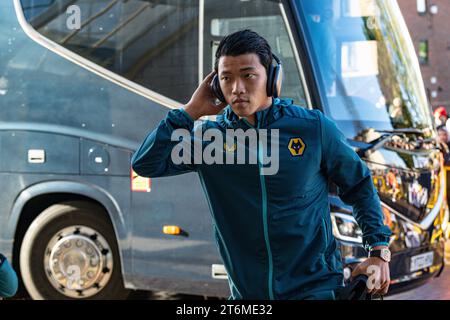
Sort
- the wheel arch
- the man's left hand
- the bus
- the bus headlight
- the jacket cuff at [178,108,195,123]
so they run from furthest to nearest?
the wheel arch < the bus < the bus headlight < the jacket cuff at [178,108,195,123] < the man's left hand

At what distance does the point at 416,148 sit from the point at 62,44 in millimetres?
2887

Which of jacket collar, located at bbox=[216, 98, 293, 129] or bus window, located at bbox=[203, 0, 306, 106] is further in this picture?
bus window, located at bbox=[203, 0, 306, 106]

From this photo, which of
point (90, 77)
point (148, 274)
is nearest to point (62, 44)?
point (90, 77)

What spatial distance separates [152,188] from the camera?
559 centimetres

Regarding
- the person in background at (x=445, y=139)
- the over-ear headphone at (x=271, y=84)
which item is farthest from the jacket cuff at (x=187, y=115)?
the person in background at (x=445, y=139)

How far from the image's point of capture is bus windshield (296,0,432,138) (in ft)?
17.7

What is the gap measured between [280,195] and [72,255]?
367cm

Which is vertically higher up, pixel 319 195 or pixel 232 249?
pixel 319 195

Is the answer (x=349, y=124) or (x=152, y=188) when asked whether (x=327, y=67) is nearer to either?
(x=349, y=124)

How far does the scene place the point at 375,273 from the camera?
244 cm

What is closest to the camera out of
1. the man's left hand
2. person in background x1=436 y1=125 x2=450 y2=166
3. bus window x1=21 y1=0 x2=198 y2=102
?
the man's left hand

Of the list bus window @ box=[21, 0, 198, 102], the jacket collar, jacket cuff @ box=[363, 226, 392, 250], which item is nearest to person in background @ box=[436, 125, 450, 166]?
bus window @ box=[21, 0, 198, 102]

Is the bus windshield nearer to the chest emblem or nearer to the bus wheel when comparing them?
the bus wheel

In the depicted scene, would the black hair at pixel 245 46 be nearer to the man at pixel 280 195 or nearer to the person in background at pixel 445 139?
the man at pixel 280 195
